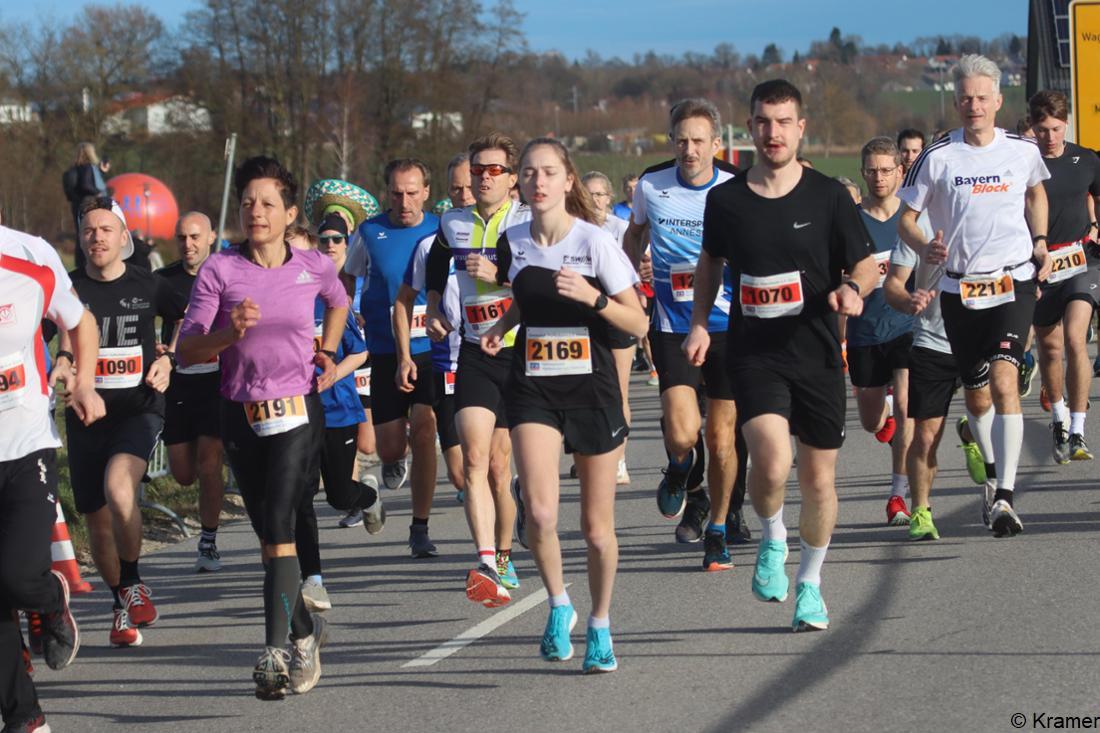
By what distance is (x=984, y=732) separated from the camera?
17.7 ft

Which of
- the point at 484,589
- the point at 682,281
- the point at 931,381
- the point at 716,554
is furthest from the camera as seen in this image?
the point at 931,381

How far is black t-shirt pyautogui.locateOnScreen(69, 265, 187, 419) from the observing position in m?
8.11

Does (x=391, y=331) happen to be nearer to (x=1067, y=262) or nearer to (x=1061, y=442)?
(x=1067, y=262)

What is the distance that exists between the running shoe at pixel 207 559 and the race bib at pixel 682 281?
3.18 m

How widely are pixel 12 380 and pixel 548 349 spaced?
204 cm

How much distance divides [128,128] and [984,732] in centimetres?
5355

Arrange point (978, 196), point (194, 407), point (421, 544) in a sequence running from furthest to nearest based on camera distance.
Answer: point (421, 544), point (194, 407), point (978, 196)

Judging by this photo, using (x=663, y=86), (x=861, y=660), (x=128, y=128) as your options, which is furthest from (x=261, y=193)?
(x=663, y=86)

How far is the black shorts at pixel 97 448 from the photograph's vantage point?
26.3 ft

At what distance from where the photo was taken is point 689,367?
8820 mm

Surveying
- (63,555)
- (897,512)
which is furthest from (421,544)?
(897,512)

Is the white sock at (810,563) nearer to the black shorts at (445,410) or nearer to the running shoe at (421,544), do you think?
the black shorts at (445,410)

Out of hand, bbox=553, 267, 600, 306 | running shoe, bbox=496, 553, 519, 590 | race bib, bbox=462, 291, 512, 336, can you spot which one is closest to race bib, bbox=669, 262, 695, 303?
race bib, bbox=462, 291, 512, 336

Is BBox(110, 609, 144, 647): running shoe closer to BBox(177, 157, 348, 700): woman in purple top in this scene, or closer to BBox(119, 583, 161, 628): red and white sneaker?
BBox(119, 583, 161, 628): red and white sneaker
